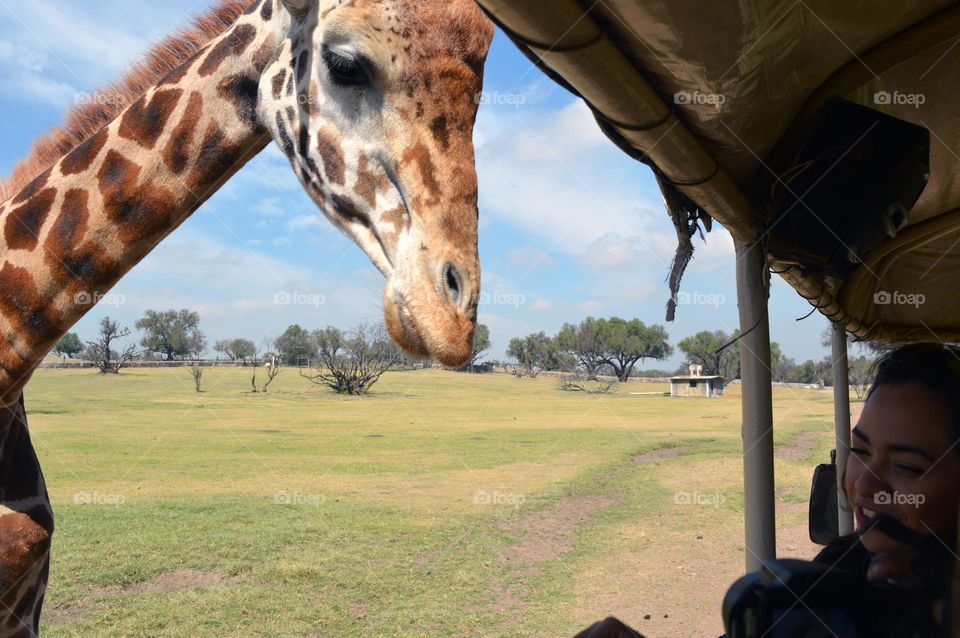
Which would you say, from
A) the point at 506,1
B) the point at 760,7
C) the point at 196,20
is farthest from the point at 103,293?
the point at 760,7

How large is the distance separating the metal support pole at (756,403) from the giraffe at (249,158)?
4.69 ft

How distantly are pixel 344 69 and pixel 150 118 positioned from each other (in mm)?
989

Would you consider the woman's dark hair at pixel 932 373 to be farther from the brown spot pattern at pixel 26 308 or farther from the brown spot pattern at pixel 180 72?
the brown spot pattern at pixel 26 308

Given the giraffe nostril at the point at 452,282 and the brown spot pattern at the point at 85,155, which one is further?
the brown spot pattern at the point at 85,155

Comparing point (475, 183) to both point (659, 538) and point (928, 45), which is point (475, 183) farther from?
point (659, 538)

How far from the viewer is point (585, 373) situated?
209ft

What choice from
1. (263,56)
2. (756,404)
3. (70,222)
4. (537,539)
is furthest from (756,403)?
(537,539)

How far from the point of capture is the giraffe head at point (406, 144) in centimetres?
138

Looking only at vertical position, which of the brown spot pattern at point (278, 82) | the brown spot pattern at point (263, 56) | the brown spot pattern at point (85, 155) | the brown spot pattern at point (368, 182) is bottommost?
the brown spot pattern at point (368, 182)

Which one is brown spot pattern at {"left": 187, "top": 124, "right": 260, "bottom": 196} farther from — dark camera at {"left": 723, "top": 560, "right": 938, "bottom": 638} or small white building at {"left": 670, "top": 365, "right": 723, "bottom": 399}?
small white building at {"left": 670, "top": 365, "right": 723, "bottom": 399}

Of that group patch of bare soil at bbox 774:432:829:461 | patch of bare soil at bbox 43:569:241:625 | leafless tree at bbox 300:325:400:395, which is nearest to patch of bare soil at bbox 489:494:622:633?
patch of bare soil at bbox 43:569:241:625

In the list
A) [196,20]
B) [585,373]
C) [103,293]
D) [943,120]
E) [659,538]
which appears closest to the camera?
[943,120]

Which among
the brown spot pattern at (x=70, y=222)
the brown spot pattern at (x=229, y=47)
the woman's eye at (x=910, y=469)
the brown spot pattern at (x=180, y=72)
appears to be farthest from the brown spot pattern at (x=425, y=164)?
Answer: the brown spot pattern at (x=70, y=222)

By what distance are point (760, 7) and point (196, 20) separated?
2116mm
